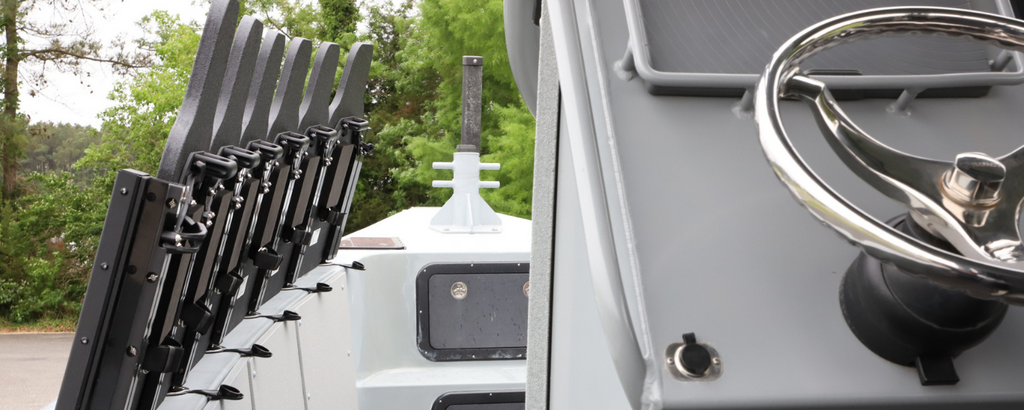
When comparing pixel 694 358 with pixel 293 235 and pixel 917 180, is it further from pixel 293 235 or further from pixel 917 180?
pixel 293 235

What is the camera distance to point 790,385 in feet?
1.43

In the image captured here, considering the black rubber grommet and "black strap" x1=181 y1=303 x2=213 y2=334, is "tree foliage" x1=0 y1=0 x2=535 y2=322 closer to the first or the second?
"black strap" x1=181 y1=303 x2=213 y2=334

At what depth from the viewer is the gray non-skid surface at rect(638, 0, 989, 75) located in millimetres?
565

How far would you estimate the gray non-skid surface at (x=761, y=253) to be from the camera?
1.44ft

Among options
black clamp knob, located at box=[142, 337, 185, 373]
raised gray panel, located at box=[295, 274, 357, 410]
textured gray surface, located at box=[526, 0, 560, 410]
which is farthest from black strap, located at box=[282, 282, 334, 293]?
textured gray surface, located at box=[526, 0, 560, 410]

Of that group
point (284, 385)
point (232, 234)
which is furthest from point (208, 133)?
point (284, 385)

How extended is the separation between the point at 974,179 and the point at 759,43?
268 millimetres

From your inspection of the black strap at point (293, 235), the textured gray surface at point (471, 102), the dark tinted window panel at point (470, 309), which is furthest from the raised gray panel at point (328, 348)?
the textured gray surface at point (471, 102)

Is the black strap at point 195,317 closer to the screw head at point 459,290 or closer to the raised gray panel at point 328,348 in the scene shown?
the raised gray panel at point 328,348

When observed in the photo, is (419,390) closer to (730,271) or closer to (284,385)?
(284,385)

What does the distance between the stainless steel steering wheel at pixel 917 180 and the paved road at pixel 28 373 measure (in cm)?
1372

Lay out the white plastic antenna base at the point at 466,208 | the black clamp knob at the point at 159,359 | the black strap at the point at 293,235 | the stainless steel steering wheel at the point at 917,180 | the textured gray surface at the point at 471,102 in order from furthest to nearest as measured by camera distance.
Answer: the textured gray surface at the point at 471,102 < the white plastic antenna base at the point at 466,208 < the black strap at the point at 293,235 < the black clamp knob at the point at 159,359 < the stainless steel steering wheel at the point at 917,180

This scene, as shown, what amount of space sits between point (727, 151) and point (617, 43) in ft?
0.44

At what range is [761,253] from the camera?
0.47m
